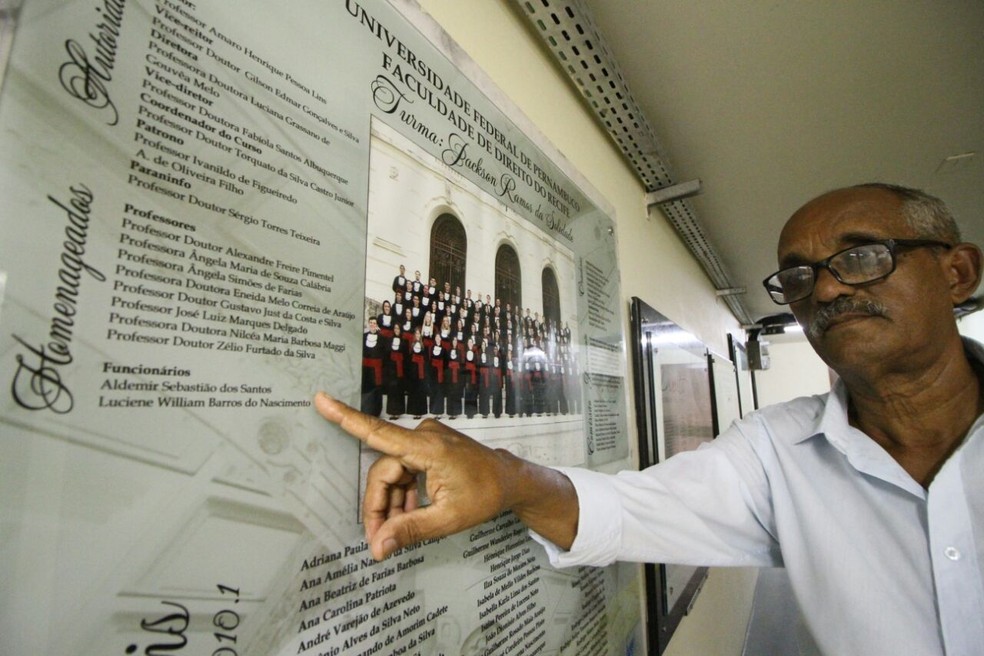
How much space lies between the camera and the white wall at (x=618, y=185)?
724mm

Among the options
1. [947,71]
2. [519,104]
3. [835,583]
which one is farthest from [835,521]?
[947,71]

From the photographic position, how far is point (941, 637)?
22.5 inches

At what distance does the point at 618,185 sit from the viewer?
1.30 m

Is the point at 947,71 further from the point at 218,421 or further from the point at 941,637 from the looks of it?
the point at 218,421

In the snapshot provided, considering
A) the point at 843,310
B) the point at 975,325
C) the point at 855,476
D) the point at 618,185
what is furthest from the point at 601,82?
the point at 975,325

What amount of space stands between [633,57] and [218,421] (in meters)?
1.28

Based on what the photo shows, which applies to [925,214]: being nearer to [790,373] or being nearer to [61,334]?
[61,334]

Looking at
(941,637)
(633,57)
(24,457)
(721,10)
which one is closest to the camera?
(24,457)

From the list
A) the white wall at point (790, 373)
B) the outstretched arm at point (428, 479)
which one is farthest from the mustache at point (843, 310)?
the white wall at point (790, 373)

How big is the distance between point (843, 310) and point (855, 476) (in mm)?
311

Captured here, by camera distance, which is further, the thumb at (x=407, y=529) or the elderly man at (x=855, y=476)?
the elderly man at (x=855, y=476)

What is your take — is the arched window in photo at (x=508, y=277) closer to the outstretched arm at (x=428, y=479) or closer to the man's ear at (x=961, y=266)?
the outstretched arm at (x=428, y=479)

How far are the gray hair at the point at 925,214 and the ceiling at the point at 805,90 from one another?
549mm

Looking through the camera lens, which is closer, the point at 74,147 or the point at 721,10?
the point at 74,147
